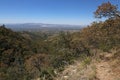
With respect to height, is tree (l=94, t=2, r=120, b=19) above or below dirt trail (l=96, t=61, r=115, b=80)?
above

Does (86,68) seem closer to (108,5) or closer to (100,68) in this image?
(100,68)

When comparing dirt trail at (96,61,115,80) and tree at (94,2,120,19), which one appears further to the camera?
tree at (94,2,120,19)

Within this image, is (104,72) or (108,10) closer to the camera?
(104,72)

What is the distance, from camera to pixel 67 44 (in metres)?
30.4

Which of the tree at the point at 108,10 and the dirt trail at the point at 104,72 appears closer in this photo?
Answer: the dirt trail at the point at 104,72

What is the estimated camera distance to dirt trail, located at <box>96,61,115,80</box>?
4691mm

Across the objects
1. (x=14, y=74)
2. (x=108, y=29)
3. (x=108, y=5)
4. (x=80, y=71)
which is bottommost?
(x=14, y=74)

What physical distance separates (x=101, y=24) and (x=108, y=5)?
0.90 metres

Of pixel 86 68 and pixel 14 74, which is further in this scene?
pixel 14 74

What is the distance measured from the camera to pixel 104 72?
5.09m

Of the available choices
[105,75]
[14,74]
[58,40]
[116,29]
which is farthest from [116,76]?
[58,40]

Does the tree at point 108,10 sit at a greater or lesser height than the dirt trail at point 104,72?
greater

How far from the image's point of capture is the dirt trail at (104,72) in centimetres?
469

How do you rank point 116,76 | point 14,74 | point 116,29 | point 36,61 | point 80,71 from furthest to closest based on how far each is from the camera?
1. point 36,61
2. point 14,74
3. point 116,29
4. point 80,71
5. point 116,76
